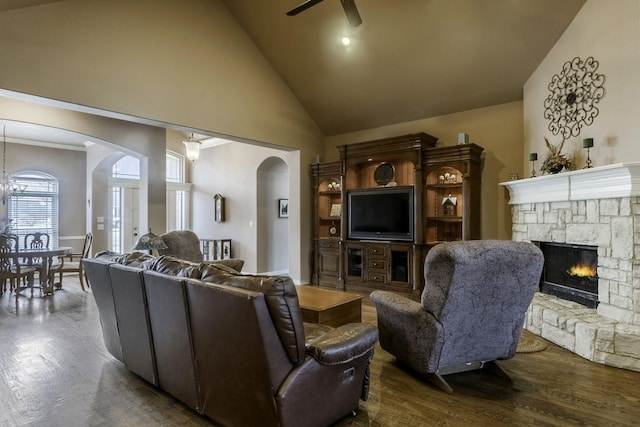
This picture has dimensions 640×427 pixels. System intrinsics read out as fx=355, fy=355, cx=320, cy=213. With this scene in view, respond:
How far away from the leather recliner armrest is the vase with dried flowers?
11.0 feet

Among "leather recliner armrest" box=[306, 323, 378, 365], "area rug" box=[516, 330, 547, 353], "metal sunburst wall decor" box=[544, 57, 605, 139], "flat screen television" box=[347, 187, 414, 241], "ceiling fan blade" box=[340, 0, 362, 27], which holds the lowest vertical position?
"area rug" box=[516, 330, 547, 353]

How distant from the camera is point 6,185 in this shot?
777 centimetres

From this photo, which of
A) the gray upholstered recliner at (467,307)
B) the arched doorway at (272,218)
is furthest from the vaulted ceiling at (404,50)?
the gray upholstered recliner at (467,307)

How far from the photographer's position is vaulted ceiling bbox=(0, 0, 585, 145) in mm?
4324

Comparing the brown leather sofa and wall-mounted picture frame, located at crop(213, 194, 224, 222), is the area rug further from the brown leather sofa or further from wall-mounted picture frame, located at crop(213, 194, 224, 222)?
wall-mounted picture frame, located at crop(213, 194, 224, 222)

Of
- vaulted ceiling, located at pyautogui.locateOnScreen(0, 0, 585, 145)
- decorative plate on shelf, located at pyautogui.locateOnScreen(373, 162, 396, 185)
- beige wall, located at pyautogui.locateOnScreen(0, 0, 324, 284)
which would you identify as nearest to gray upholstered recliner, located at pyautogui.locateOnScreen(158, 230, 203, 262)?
beige wall, located at pyautogui.locateOnScreen(0, 0, 324, 284)

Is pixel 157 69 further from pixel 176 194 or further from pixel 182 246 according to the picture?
pixel 176 194

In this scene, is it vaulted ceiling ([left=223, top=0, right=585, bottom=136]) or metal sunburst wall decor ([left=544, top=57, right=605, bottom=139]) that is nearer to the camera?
metal sunburst wall decor ([left=544, top=57, right=605, bottom=139])

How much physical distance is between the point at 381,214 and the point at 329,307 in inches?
120

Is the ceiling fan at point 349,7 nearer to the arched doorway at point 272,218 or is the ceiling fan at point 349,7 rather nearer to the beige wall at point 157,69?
the beige wall at point 157,69

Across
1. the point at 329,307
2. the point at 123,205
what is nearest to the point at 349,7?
the point at 329,307

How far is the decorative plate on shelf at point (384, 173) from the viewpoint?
6242 millimetres

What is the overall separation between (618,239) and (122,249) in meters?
9.25

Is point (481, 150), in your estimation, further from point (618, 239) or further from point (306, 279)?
point (306, 279)
